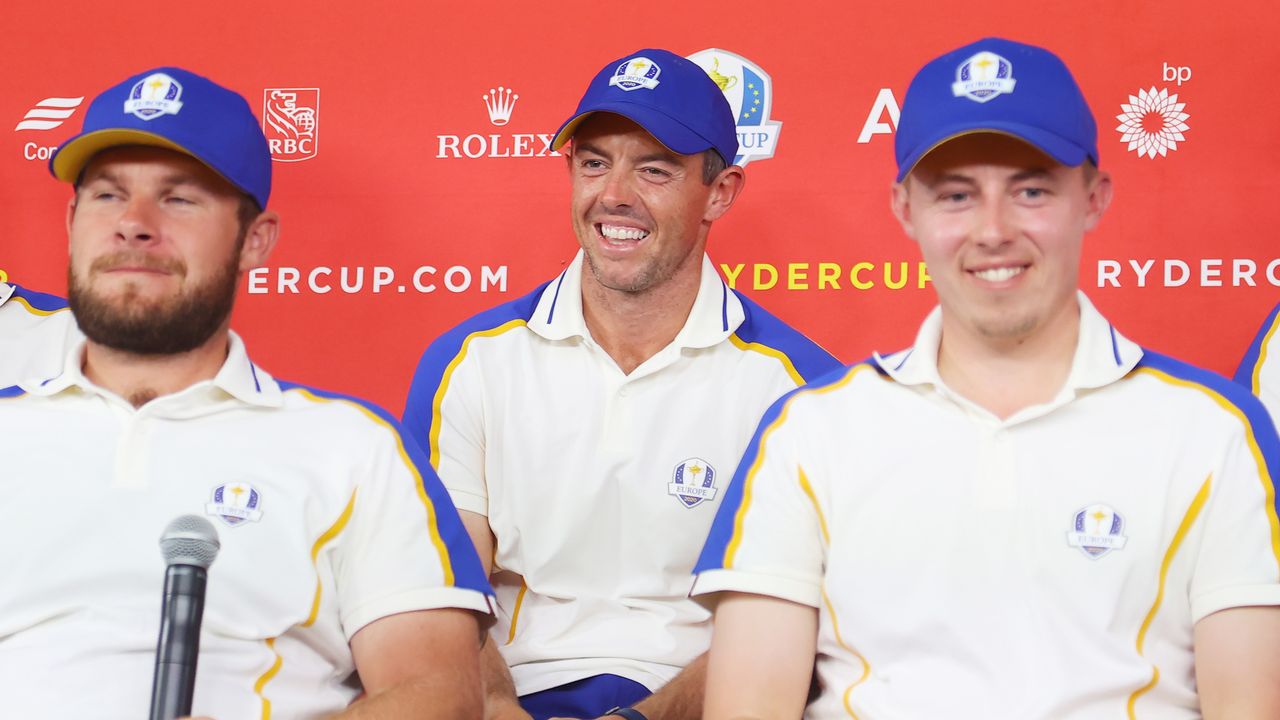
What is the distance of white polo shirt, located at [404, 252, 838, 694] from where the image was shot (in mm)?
1739

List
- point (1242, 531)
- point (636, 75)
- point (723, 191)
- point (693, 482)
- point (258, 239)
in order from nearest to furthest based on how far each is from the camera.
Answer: point (1242, 531) → point (258, 239) → point (693, 482) → point (636, 75) → point (723, 191)

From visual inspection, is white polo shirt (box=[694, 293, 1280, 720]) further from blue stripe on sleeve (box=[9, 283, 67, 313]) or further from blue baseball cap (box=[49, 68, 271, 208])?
blue stripe on sleeve (box=[9, 283, 67, 313])

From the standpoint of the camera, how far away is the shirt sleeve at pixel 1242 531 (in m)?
1.23

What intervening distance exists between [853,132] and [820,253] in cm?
18

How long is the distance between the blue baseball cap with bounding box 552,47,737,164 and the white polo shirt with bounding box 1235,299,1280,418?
761mm

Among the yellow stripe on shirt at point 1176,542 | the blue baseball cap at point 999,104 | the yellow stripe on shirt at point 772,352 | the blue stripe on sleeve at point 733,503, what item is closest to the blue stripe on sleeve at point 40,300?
the yellow stripe on shirt at point 772,352

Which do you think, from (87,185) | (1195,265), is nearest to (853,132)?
(1195,265)

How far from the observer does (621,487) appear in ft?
5.87

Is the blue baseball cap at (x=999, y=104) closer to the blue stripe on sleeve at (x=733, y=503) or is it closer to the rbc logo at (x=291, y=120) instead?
the blue stripe on sleeve at (x=733, y=503)

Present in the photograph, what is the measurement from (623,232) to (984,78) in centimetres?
66

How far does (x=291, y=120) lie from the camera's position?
2.29m

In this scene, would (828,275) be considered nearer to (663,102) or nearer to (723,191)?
(723,191)

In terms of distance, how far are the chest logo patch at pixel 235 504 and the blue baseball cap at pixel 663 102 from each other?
2.37 feet

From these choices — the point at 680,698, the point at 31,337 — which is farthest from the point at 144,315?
the point at 31,337
